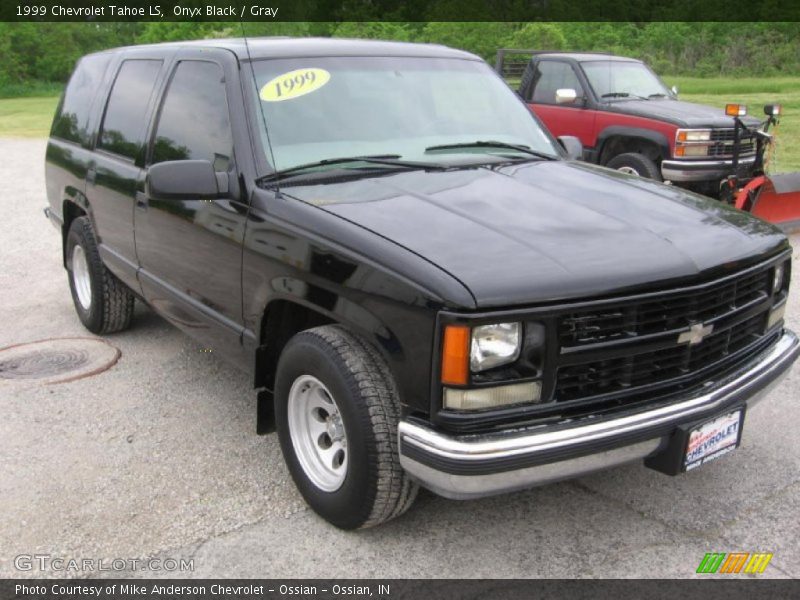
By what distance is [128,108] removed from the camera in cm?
486

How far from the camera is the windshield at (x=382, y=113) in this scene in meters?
3.69

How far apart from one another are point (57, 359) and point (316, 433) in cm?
270

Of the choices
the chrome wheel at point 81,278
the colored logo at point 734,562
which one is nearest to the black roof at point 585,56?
the chrome wheel at point 81,278

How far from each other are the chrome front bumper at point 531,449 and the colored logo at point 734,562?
53 cm

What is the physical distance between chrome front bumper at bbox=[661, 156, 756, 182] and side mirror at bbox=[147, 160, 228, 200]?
23.0ft

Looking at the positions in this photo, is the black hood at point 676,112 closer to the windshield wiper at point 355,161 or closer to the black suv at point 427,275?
the black suv at point 427,275

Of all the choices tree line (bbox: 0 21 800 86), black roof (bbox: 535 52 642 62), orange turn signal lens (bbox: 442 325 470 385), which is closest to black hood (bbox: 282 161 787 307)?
orange turn signal lens (bbox: 442 325 470 385)

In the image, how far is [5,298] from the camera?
6715 millimetres

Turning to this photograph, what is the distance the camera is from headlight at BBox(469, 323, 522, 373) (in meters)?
2.62
